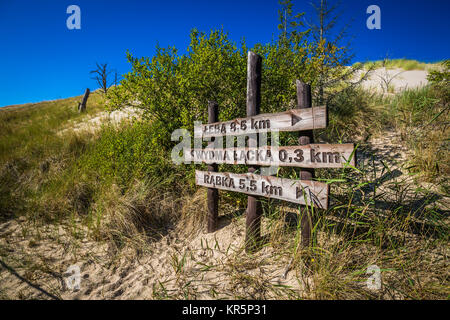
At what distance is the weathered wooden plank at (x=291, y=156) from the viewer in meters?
1.95

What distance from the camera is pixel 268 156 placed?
2.54m

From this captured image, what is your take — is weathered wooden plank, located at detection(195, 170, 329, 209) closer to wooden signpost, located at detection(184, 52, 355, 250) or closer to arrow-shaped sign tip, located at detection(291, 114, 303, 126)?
wooden signpost, located at detection(184, 52, 355, 250)

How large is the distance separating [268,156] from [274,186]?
15.3 inches

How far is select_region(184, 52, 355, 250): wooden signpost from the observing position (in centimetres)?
207

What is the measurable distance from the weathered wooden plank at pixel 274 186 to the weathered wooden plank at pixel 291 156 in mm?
203

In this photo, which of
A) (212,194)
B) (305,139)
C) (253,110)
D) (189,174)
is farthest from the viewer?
(189,174)

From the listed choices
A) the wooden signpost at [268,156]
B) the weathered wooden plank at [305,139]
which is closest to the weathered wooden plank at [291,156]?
the wooden signpost at [268,156]

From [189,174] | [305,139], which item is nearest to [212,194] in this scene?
[189,174]

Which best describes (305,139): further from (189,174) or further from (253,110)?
(189,174)

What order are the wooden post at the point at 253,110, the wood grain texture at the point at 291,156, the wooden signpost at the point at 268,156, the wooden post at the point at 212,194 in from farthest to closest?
the wooden post at the point at 212,194
the wooden post at the point at 253,110
the wooden signpost at the point at 268,156
the wood grain texture at the point at 291,156

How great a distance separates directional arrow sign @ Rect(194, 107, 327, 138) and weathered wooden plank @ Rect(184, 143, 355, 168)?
23cm

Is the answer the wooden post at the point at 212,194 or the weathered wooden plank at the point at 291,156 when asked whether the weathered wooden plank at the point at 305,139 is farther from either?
the wooden post at the point at 212,194

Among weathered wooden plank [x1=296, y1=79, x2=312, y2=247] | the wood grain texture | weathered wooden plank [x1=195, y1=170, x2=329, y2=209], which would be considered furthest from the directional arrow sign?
weathered wooden plank [x1=195, y1=170, x2=329, y2=209]
